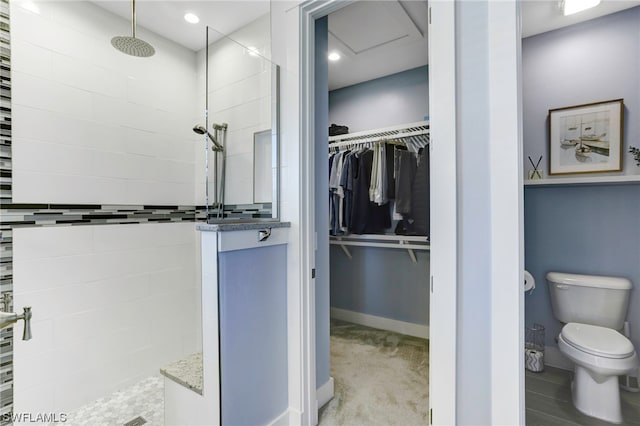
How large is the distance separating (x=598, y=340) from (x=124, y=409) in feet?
9.41

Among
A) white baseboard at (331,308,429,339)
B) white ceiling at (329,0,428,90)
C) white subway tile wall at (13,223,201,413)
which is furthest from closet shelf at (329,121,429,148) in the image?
white baseboard at (331,308,429,339)

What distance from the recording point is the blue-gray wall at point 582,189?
213 centimetres

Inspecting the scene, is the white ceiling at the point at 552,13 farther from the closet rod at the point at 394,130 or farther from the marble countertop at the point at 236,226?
the marble countertop at the point at 236,226

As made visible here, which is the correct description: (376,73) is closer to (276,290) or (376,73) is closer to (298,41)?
(298,41)

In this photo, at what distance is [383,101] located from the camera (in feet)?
10.6

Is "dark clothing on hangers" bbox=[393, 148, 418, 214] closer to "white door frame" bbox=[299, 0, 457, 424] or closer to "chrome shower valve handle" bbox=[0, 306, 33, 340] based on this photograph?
"white door frame" bbox=[299, 0, 457, 424]

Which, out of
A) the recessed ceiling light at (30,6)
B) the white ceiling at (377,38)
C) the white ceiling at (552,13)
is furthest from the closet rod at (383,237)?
the recessed ceiling light at (30,6)

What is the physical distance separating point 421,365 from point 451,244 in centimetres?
162

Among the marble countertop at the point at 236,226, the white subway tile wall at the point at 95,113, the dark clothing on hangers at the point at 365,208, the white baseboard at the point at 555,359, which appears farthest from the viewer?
the dark clothing on hangers at the point at 365,208

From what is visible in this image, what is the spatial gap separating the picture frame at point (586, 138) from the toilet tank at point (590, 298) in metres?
0.77

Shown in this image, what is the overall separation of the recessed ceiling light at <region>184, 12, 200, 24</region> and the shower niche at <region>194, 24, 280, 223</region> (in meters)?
0.63

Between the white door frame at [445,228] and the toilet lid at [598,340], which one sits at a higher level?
the white door frame at [445,228]

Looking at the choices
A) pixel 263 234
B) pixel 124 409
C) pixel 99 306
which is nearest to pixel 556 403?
pixel 263 234

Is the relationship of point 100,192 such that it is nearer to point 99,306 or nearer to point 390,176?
point 99,306
